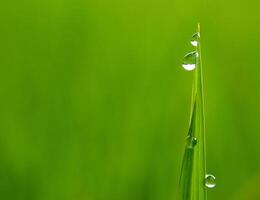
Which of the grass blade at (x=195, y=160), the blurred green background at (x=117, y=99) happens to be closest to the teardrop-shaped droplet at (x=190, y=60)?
the grass blade at (x=195, y=160)

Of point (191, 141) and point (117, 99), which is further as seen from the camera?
point (117, 99)

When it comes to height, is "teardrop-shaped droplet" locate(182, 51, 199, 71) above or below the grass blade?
above

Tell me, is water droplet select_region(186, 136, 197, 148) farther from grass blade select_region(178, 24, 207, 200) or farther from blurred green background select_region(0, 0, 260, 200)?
blurred green background select_region(0, 0, 260, 200)

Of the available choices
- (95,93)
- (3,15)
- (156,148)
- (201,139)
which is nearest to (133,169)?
(156,148)

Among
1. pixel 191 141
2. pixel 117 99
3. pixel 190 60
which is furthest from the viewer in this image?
pixel 117 99

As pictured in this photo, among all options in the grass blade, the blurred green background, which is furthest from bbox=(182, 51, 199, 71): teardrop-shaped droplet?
the blurred green background

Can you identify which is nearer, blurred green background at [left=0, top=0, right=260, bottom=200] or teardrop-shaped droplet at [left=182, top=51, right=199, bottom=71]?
teardrop-shaped droplet at [left=182, top=51, right=199, bottom=71]

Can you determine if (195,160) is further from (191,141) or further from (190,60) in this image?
(190,60)

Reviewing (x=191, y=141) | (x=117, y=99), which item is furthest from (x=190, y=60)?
(x=117, y=99)

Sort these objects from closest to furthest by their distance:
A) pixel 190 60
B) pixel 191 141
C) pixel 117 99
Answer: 1. pixel 191 141
2. pixel 190 60
3. pixel 117 99

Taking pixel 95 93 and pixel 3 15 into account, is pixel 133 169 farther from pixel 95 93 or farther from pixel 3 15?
pixel 3 15
